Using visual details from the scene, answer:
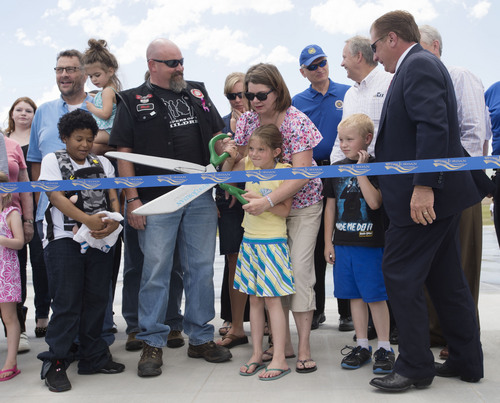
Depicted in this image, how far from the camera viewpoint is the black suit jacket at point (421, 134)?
271 cm

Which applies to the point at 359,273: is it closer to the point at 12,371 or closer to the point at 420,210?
the point at 420,210

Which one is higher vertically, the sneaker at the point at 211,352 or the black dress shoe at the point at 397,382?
the black dress shoe at the point at 397,382

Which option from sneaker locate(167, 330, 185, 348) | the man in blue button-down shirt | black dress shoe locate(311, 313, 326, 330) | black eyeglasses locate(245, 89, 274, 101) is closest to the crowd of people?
black eyeglasses locate(245, 89, 274, 101)

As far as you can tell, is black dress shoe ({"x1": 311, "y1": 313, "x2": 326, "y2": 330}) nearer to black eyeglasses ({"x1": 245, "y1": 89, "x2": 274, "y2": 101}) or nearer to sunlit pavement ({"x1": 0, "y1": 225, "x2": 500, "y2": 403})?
sunlit pavement ({"x1": 0, "y1": 225, "x2": 500, "y2": 403})

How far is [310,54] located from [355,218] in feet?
5.67

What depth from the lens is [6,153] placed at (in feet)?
12.9

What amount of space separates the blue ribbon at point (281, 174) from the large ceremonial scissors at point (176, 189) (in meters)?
0.18

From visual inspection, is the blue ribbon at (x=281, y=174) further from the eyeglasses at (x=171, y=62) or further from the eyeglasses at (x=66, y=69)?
the eyeglasses at (x=66, y=69)

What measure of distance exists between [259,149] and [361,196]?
0.71 metres

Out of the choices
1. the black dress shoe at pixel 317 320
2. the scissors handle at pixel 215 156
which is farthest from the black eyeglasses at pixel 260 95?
the black dress shoe at pixel 317 320

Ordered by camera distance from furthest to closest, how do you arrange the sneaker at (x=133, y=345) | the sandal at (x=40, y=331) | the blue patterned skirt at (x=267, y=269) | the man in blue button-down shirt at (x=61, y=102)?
the sandal at (x=40, y=331) < the man in blue button-down shirt at (x=61, y=102) < the sneaker at (x=133, y=345) < the blue patterned skirt at (x=267, y=269)

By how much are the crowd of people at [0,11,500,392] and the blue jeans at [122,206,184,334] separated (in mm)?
16

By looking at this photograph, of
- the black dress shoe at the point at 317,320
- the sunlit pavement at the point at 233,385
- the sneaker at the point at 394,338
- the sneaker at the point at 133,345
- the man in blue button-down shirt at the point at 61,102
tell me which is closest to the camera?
the sunlit pavement at the point at 233,385

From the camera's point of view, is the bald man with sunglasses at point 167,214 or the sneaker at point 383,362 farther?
the bald man with sunglasses at point 167,214
